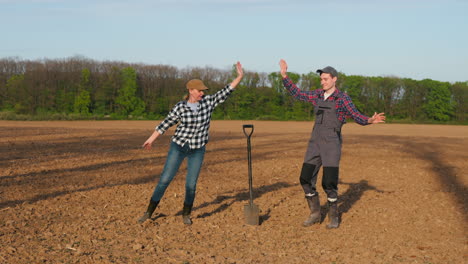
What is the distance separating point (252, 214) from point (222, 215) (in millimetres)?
742

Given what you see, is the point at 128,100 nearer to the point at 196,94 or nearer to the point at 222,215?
the point at 222,215

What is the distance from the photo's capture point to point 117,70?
55.4m

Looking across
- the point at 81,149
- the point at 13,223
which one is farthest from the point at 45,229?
the point at 81,149

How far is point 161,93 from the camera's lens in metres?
56.4

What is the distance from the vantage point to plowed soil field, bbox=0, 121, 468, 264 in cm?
531

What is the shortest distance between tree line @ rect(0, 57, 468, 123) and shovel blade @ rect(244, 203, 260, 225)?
142 ft

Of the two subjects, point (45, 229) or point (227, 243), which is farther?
point (45, 229)

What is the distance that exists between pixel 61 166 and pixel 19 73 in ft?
162

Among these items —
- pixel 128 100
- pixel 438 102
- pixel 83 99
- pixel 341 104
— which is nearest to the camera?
pixel 341 104

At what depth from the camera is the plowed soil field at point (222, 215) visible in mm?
5312

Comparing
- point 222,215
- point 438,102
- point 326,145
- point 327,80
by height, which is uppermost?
point 327,80

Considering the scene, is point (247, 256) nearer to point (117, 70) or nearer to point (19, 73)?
point (117, 70)

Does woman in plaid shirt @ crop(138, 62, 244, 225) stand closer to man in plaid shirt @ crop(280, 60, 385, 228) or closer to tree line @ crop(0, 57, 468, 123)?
man in plaid shirt @ crop(280, 60, 385, 228)

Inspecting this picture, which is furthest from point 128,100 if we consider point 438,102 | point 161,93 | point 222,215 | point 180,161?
point 180,161
